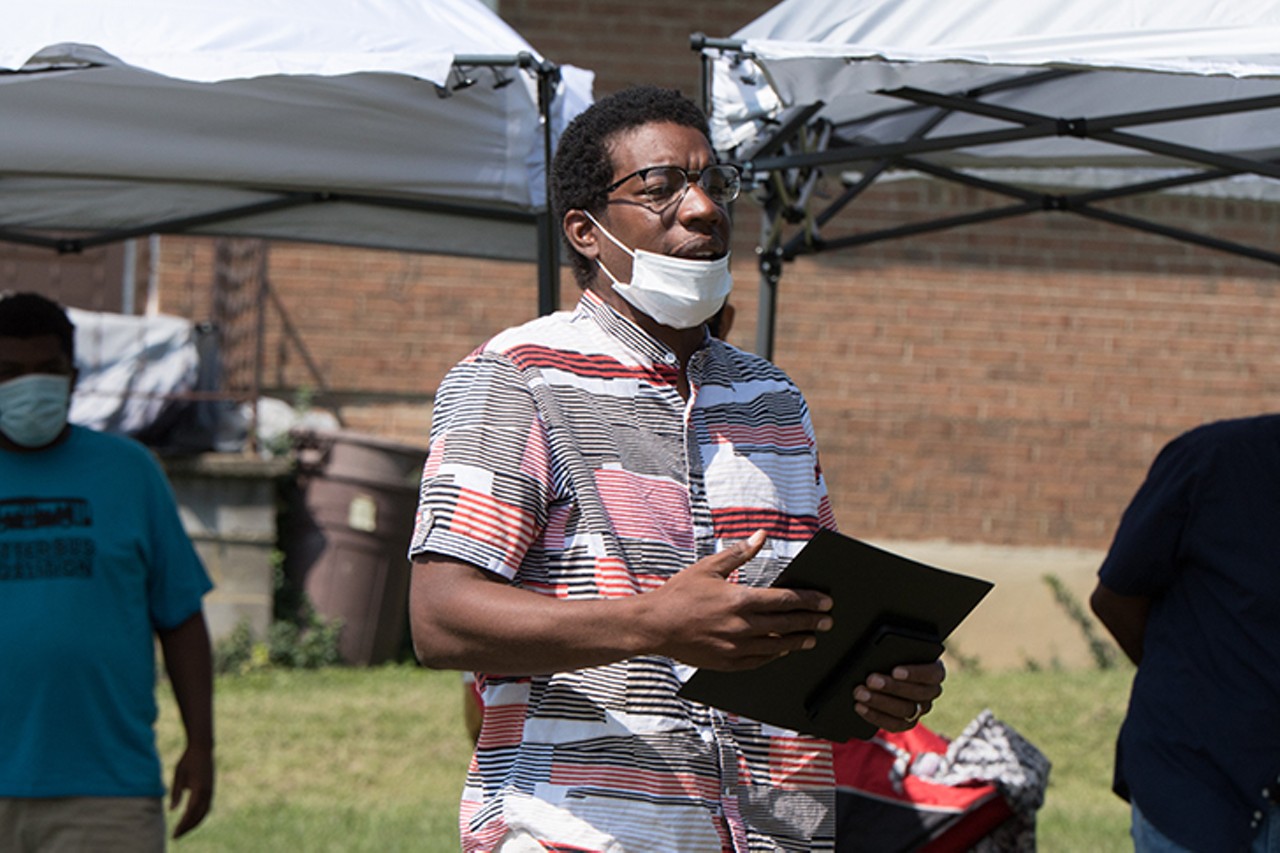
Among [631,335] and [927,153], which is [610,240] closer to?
[631,335]

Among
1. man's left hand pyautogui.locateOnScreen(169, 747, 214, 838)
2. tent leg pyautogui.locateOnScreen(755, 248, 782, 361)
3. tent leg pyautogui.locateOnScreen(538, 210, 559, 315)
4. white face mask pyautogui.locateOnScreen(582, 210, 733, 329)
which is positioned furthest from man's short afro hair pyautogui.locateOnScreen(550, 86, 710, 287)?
tent leg pyautogui.locateOnScreen(755, 248, 782, 361)

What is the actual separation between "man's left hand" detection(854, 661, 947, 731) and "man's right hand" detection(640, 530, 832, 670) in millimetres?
317

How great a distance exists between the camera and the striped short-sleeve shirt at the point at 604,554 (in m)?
2.14

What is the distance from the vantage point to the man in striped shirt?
6.66ft

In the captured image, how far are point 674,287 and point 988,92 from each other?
2.74m

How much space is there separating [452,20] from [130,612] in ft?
5.66

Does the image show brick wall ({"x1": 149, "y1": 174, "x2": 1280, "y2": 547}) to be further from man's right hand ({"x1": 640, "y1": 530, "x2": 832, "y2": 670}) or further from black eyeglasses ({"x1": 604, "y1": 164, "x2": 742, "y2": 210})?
man's right hand ({"x1": 640, "y1": 530, "x2": 832, "y2": 670})

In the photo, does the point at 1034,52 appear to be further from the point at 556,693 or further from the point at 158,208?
the point at 158,208

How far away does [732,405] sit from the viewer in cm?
241

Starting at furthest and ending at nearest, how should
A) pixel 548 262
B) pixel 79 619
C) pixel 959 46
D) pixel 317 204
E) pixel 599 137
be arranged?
pixel 317 204, pixel 79 619, pixel 548 262, pixel 959 46, pixel 599 137

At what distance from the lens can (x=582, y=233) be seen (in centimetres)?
251

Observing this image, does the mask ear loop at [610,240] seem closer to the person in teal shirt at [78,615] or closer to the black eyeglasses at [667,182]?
the black eyeglasses at [667,182]

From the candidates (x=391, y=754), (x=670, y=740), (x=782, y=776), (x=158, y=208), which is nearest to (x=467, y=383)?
(x=670, y=740)

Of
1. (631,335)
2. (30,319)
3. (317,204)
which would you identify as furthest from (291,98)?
(631,335)
